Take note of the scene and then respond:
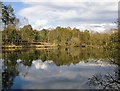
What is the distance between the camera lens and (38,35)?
72875 mm

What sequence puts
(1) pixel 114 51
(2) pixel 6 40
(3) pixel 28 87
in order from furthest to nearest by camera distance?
(2) pixel 6 40
(3) pixel 28 87
(1) pixel 114 51

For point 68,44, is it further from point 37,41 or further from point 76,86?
point 76,86

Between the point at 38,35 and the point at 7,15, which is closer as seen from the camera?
the point at 7,15

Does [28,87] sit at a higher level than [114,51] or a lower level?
lower

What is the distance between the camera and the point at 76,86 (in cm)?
1541

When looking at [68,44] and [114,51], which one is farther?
[68,44]

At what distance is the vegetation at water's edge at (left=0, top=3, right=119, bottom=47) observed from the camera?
55.1 m

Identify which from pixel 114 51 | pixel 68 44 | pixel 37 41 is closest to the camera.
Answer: pixel 114 51

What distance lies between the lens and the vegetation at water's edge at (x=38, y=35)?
55.1 metres

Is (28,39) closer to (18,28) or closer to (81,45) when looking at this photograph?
(18,28)

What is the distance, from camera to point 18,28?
58156 millimetres

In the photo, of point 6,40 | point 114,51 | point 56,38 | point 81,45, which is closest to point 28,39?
point 6,40

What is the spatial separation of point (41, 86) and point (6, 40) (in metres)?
39.4

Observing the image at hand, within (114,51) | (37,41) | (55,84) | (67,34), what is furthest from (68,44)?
(114,51)
